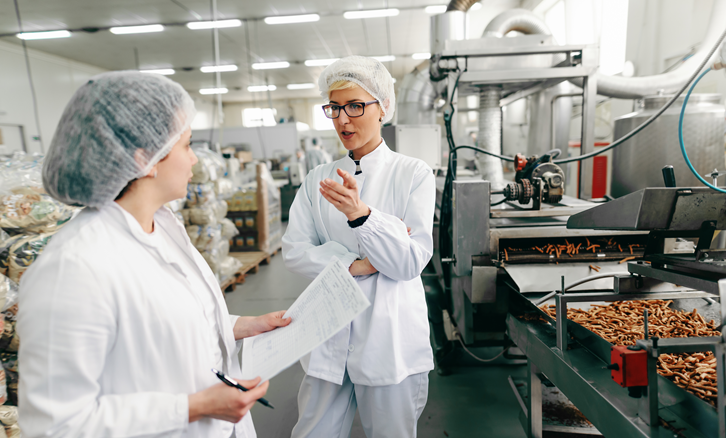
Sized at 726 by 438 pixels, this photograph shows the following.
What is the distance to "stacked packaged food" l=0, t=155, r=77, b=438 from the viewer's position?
1.35 m

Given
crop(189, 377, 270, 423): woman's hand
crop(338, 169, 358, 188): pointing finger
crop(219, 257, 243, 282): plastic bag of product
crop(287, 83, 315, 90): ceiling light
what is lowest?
crop(219, 257, 243, 282): plastic bag of product

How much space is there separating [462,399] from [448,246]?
2.75 ft

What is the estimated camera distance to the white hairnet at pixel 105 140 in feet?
2.20

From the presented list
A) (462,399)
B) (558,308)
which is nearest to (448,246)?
(462,399)

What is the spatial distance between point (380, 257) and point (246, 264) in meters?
3.57

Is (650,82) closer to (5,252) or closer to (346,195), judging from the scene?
(346,195)

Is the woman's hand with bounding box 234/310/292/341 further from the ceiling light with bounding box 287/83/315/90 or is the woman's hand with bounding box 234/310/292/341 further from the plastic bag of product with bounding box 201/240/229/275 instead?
the ceiling light with bounding box 287/83/315/90

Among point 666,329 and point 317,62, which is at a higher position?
point 317,62

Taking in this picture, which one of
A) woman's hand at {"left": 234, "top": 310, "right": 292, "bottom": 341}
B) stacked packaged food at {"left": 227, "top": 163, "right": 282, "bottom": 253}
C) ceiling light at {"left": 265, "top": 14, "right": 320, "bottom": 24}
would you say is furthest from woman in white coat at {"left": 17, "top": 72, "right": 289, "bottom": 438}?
ceiling light at {"left": 265, "top": 14, "right": 320, "bottom": 24}

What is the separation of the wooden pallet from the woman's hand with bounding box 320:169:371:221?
120 inches

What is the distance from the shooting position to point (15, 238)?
1.56 meters

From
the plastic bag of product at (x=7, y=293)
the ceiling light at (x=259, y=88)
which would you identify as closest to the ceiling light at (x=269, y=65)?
the ceiling light at (x=259, y=88)

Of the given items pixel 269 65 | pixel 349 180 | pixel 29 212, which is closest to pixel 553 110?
pixel 349 180

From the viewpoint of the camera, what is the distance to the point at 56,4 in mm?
6121
